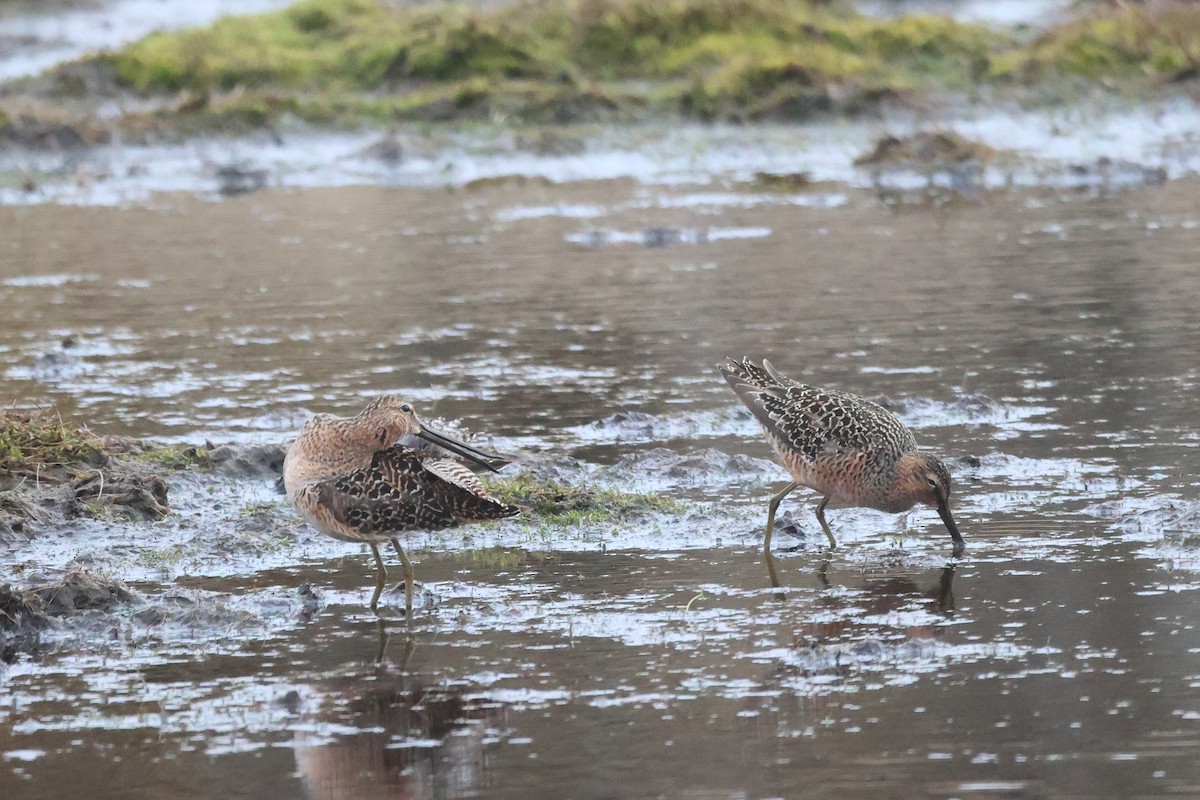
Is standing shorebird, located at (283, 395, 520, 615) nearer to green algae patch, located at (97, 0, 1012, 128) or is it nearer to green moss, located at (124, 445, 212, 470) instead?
green moss, located at (124, 445, 212, 470)

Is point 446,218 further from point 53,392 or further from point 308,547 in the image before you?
point 308,547

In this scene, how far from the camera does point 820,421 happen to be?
830 cm

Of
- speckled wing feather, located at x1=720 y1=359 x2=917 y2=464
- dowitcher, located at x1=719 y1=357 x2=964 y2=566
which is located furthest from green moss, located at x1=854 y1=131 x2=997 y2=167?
dowitcher, located at x1=719 y1=357 x2=964 y2=566

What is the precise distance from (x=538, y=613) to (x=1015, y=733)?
2064 millimetres

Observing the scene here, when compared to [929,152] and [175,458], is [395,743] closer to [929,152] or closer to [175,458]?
[175,458]

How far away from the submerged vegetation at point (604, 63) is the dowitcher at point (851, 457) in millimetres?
16267

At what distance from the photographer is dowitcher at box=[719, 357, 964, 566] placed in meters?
7.96

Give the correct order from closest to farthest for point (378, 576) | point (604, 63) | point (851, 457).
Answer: point (378, 576), point (851, 457), point (604, 63)

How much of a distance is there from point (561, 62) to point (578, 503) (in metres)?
19.4

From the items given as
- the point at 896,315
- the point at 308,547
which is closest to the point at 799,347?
the point at 896,315

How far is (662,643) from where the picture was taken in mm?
6699

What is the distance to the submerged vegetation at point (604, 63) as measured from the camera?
24688 millimetres

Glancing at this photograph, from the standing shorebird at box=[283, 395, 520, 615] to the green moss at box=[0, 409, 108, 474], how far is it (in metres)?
1.76

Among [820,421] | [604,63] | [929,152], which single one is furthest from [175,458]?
[604,63]
